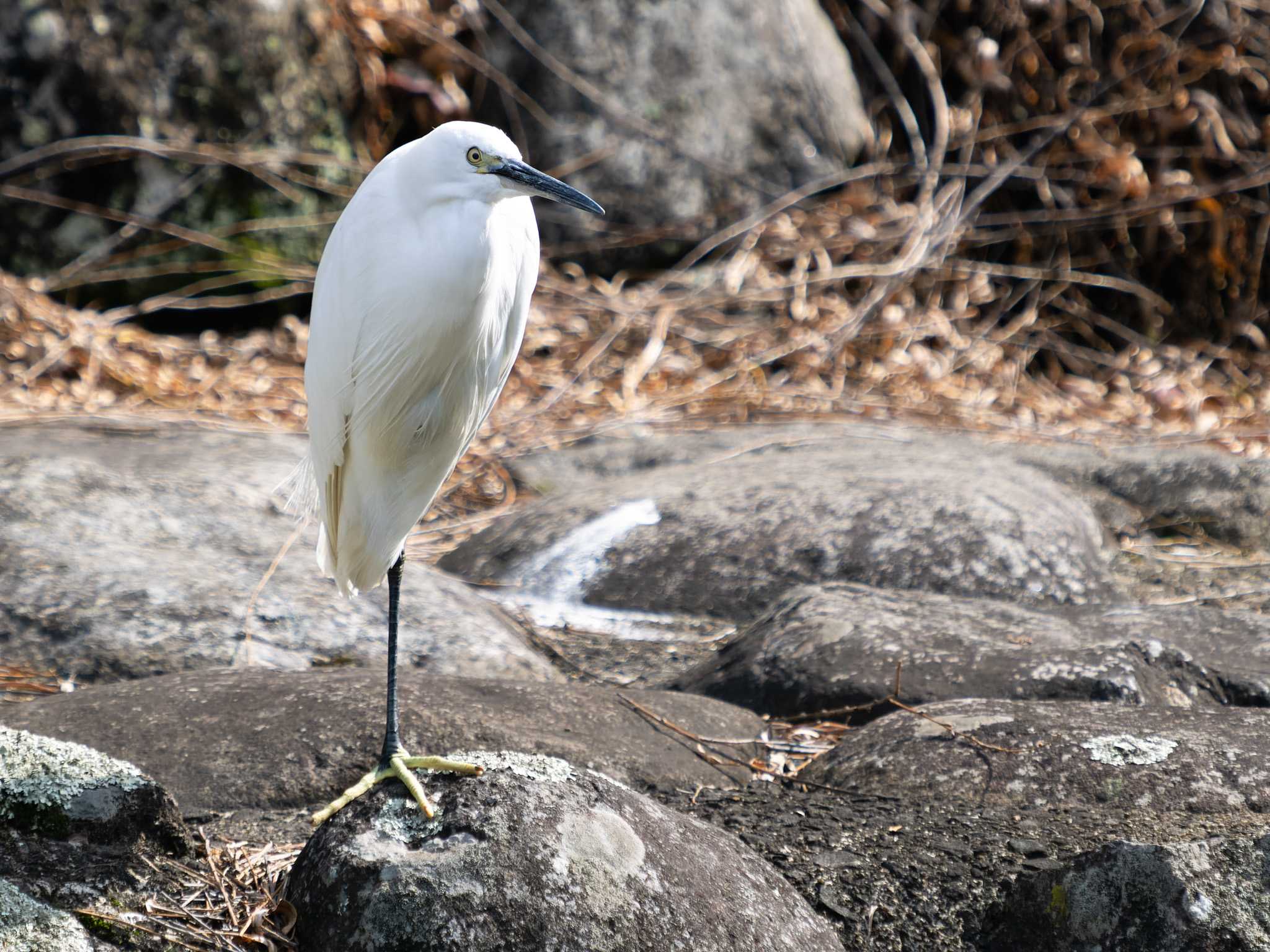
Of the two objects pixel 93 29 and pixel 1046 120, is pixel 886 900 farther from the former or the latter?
pixel 1046 120

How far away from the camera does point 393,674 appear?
2.04 metres

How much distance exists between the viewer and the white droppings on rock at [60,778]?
1713 millimetres

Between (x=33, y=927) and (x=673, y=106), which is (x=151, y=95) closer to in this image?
(x=673, y=106)

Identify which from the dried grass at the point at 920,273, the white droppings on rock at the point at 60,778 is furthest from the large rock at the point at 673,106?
the white droppings on rock at the point at 60,778

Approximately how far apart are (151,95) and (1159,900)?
4.71 metres

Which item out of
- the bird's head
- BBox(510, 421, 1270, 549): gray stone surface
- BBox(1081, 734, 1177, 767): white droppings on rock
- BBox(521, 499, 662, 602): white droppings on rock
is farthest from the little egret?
BBox(510, 421, 1270, 549): gray stone surface

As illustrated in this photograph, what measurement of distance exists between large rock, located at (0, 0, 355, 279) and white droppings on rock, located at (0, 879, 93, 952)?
4017mm

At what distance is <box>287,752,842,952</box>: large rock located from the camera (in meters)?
1.55

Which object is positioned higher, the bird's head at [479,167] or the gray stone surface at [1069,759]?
the bird's head at [479,167]

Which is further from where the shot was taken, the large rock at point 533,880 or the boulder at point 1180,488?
the boulder at point 1180,488

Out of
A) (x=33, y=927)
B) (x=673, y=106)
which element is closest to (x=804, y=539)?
(x=33, y=927)

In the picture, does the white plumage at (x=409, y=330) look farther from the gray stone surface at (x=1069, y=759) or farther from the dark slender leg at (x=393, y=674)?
the gray stone surface at (x=1069, y=759)

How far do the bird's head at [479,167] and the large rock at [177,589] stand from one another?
1322 millimetres

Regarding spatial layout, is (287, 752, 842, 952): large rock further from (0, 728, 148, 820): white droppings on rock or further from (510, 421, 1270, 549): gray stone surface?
(510, 421, 1270, 549): gray stone surface
